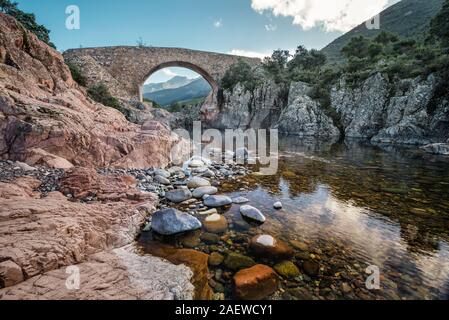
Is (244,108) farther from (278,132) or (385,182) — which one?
(385,182)

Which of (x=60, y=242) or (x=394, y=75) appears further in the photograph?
(x=394, y=75)

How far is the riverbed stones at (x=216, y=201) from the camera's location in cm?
433

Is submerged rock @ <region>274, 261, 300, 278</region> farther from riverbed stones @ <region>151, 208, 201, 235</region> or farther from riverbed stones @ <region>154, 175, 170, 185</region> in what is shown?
riverbed stones @ <region>154, 175, 170, 185</region>

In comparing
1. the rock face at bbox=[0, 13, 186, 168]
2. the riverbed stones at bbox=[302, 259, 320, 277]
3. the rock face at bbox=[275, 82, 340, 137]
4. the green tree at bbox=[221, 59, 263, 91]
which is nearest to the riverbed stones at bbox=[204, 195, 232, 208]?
the riverbed stones at bbox=[302, 259, 320, 277]

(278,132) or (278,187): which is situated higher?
(278,132)

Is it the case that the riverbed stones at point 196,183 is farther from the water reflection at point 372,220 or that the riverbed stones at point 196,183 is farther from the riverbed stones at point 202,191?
the water reflection at point 372,220

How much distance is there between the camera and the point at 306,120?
23.6m

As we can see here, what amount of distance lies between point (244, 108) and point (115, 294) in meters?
32.7

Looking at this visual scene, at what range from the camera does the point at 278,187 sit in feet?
19.0

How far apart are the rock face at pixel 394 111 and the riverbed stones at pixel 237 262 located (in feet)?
55.2

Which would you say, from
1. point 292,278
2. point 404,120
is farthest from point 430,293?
point 404,120

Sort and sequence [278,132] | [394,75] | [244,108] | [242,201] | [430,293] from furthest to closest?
[244,108] < [278,132] < [394,75] < [242,201] < [430,293]

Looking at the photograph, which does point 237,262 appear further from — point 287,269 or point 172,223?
point 172,223

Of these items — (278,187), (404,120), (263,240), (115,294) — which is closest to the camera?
(115,294)
